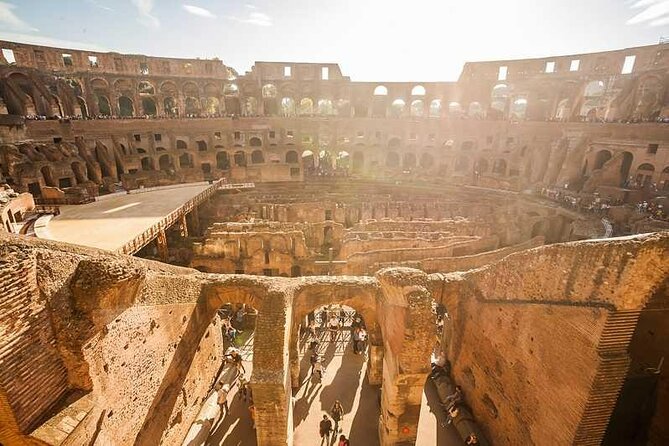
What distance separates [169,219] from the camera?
61.8ft

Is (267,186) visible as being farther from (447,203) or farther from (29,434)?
(29,434)

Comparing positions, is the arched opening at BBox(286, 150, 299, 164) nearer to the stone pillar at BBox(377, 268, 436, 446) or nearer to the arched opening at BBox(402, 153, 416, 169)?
the arched opening at BBox(402, 153, 416, 169)

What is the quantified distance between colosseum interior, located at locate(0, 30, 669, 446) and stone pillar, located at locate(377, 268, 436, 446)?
6cm

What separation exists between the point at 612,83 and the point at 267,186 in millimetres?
32899

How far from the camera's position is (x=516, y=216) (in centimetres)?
2105

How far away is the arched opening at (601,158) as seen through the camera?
84.0 ft

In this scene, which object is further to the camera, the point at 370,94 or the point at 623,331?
the point at 370,94

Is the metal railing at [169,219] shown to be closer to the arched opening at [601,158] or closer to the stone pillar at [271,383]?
the stone pillar at [271,383]

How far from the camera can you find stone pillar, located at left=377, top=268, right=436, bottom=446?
296 inches

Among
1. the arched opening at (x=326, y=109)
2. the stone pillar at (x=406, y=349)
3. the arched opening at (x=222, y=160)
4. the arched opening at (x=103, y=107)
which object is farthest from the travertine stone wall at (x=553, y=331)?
the arched opening at (x=103, y=107)

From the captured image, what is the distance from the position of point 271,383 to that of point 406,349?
320cm

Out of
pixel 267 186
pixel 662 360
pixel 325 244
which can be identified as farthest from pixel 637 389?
pixel 267 186

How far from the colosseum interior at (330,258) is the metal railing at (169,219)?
16 centimetres

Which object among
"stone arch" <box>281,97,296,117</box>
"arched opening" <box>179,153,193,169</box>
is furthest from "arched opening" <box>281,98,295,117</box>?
"arched opening" <box>179,153,193,169</box>
